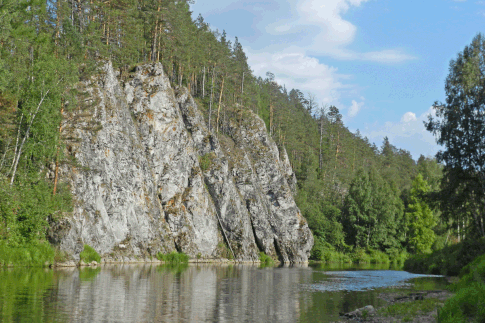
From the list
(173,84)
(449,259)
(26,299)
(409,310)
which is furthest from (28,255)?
(173,84)

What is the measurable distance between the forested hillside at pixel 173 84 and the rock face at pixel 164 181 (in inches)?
128

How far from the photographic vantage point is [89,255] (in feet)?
138

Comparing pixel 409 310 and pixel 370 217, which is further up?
pixel 370 217

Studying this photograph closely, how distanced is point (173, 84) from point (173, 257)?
109ft

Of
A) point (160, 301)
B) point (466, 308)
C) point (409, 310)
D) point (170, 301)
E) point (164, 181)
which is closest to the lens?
point (466, 308)

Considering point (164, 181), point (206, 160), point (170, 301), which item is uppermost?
point (206, 160)

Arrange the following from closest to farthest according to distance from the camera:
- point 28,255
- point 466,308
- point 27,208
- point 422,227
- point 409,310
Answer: point 466,308, point 409,310, point 28,255, point 27,208, point 422,227

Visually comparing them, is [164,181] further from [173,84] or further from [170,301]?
[170,301]

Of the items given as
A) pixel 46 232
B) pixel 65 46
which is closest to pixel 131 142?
pixel 65 46

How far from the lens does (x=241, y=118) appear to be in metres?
89.4

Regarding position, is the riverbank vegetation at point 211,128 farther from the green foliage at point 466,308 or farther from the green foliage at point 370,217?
the green foliage at point 466,308

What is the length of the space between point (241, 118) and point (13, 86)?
184ft

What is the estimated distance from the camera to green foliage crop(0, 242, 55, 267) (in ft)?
110

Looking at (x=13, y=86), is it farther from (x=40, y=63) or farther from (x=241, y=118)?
(x=241, y=118)
